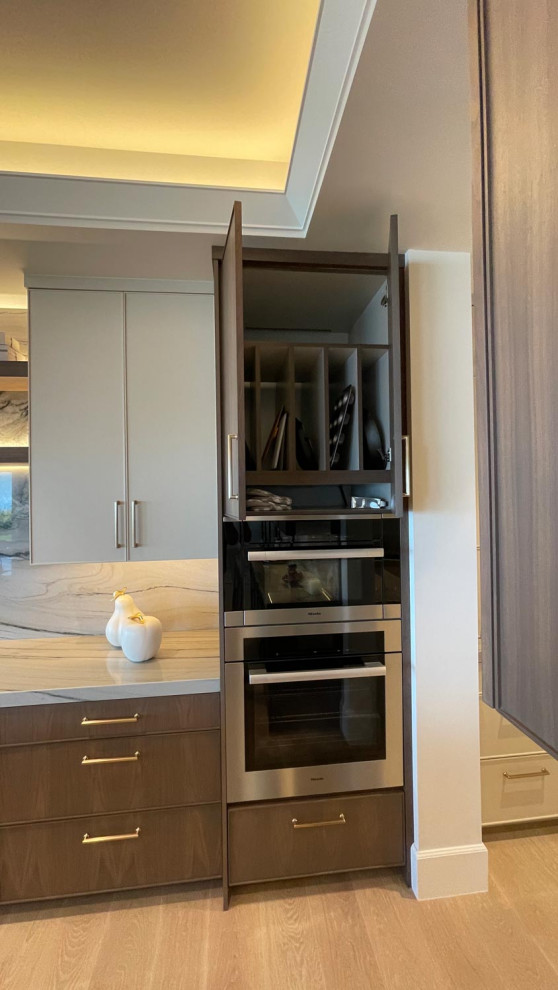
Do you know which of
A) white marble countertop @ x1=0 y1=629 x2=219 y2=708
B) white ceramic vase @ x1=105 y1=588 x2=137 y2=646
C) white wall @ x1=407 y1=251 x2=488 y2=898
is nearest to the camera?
white marble countertop @ x1=0 y1=629 x2=219 y2=708

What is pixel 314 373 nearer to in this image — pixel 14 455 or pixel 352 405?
pixel 352 405

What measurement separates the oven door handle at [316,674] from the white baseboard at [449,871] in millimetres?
668

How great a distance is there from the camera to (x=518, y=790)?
2.21 meters

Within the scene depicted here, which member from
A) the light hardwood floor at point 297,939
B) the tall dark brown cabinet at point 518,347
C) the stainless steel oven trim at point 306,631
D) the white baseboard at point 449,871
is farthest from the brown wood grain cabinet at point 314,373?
the light hardwood floor at point 297,939

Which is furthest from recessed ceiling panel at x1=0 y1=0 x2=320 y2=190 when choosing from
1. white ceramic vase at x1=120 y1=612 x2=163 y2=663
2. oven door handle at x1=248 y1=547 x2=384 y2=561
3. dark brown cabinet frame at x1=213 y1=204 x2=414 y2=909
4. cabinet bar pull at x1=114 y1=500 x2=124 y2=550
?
white ceramic vase at x1=120 y1=612 x2=163 y2=663

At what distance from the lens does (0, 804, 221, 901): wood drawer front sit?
5.90 ft

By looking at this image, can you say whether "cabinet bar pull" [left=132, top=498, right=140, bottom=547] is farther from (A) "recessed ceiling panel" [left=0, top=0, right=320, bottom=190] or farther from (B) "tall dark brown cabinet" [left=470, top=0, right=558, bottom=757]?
(B) "tall dark brown cabinet" [left=470, top=0, right=558, bottom=757]

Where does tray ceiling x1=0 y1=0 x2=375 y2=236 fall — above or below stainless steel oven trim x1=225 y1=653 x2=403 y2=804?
above

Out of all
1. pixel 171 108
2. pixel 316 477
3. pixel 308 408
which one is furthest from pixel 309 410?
pixel 171 108

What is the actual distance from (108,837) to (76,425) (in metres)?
1.50

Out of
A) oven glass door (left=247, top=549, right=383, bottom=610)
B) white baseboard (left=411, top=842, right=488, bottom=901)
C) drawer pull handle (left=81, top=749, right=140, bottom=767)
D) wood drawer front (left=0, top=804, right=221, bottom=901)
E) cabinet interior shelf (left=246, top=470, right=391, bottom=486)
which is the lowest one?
white baseboard (left=411, top=842, right=488, bottom=901)

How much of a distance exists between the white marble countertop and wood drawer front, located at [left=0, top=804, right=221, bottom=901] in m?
0.44

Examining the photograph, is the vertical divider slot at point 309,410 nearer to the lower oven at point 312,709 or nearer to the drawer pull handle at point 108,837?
the lower oven at point 312,709

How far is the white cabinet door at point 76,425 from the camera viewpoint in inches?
79.7
